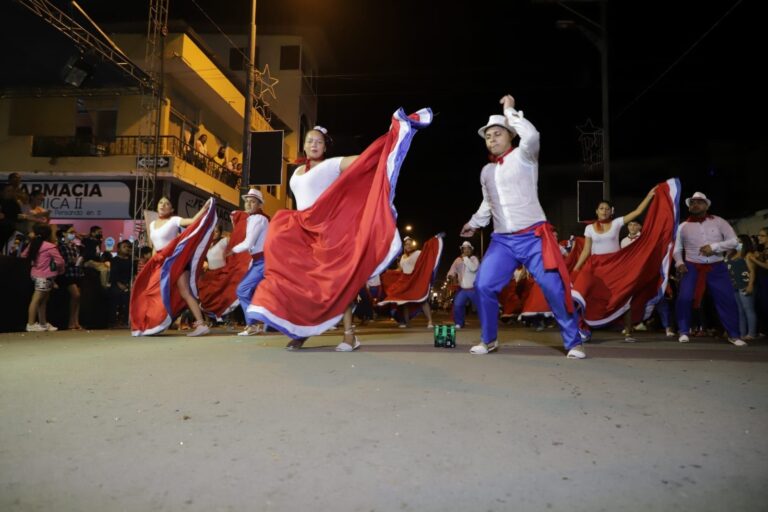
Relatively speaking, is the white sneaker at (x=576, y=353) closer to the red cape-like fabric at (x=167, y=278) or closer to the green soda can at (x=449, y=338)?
the green soda can at (x=449, y=338)

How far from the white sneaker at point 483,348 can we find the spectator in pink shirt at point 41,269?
23.2ft

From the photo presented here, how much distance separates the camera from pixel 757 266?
9.70m

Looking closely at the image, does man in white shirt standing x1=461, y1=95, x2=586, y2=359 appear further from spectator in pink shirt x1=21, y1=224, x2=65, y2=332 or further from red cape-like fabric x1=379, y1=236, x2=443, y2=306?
spectator in pink shirt x1=21, y1=224, x2=65, y2=332

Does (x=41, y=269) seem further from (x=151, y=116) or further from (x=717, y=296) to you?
(x=151, y=116)

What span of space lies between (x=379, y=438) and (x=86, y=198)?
68.9 ft

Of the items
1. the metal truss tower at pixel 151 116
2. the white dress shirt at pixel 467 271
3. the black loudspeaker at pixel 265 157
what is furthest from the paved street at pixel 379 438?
the metal truss tower at pixel 151 116

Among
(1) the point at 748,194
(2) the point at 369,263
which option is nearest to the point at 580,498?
(2) the point at 369,263

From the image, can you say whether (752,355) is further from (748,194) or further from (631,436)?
(748,194)

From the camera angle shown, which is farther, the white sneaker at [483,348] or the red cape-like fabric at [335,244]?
the white sneaker at [483,348]

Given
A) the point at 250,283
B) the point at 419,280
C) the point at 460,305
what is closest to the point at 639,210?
the point at 460,305

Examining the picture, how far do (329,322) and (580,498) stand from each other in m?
3.87

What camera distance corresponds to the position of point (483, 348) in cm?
567

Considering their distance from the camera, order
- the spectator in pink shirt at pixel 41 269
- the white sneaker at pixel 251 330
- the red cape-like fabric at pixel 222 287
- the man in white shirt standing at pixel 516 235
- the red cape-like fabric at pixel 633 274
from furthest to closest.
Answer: the red cape-like fabric at pixel 222 287
the spectator in pink shirt at pixel 41 269
the white sneaker at pixel 251 330
the red cape-like fabric at pixel 633 274
the man in white shirt standing at pixel 516 235

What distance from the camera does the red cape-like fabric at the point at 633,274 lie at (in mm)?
8023
